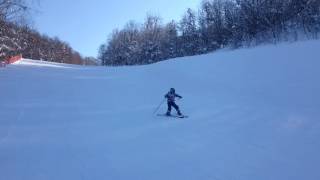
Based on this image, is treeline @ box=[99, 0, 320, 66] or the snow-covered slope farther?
treeline @ box=[99, 0, 320, 66]

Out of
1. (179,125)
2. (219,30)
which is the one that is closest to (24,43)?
(219,30)

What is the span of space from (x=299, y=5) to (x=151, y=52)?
35.2 meters

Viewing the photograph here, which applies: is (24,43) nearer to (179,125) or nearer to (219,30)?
(219,30)

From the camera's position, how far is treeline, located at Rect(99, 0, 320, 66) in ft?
105

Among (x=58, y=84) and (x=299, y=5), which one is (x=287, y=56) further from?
(x=299, y=5)

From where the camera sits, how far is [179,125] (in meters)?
13.2

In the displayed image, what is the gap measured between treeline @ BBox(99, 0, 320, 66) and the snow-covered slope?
34.0ft

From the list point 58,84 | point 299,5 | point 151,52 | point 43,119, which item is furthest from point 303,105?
point 151,52

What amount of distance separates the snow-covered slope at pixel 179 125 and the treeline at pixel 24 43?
164 inches

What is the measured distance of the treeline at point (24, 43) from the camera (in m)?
24.0

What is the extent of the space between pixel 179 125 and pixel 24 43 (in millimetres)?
47062

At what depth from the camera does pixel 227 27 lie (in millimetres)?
46500

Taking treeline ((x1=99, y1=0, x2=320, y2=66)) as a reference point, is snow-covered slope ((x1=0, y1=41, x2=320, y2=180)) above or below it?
below

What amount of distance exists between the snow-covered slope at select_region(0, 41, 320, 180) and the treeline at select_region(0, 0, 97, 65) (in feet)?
13.7
